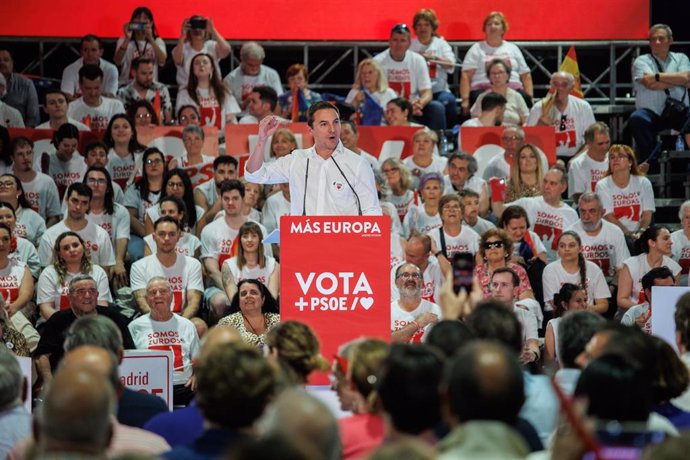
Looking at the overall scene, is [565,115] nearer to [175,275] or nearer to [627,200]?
[627,200]

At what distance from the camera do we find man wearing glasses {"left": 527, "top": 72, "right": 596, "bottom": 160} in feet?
42.4

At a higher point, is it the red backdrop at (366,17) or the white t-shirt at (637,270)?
the red backdrop at (366,17)

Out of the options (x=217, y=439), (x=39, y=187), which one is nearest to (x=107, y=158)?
(x=39, y=187)

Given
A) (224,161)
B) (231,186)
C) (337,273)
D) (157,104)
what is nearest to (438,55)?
(157,104)

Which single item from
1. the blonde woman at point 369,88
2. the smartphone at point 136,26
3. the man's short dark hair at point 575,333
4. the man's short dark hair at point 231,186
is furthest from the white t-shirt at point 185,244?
the man's short dark hair at point 575,333

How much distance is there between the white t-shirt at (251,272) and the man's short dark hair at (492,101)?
3.71 m

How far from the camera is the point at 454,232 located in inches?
420

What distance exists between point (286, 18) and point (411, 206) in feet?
14.7

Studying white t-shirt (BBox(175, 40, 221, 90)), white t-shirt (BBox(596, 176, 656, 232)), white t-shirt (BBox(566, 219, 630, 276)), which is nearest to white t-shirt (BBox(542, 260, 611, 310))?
white t-shirt (BBox(566, 219, 630, 276))

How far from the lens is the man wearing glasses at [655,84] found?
12.9m

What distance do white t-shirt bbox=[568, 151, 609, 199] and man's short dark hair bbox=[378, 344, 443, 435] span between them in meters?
8.66

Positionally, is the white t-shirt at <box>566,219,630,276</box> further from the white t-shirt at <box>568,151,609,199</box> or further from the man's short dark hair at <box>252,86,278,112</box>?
the man's short dark hair at <box>252,86,278,112</box>

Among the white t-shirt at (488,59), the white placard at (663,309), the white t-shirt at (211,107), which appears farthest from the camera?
the white t-shirt at (488,59)

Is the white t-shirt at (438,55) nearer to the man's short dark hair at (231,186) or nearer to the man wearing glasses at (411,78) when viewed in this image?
the man wearing glasses at (411,78)
